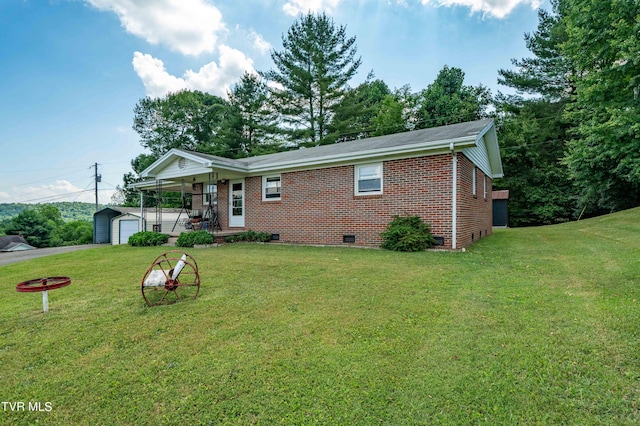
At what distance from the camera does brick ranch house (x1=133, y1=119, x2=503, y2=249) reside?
8.38 m

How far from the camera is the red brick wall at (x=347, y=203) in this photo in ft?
27.8

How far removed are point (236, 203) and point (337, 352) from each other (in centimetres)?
1098

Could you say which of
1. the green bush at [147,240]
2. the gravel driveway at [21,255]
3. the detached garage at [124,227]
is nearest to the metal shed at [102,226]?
the detached garage at [124,227]

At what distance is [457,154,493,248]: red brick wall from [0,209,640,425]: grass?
3.55 m

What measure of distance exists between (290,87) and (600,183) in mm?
21900

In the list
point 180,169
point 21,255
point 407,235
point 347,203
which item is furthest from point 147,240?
point 407,235

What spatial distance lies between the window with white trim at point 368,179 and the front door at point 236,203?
5.25 meters

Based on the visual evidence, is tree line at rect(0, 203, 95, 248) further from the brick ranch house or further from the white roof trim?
the brick ranch house

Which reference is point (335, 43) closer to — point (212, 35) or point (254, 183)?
point (212, 35)

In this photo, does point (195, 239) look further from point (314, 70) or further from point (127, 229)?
point (314, 70)

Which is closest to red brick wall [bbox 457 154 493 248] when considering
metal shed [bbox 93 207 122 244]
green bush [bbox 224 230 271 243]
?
green bush [bbox 224 230 271 243]

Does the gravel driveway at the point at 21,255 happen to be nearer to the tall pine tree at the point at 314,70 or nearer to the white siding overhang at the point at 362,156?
the white siding overhang at the point at 362,156

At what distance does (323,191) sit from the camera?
10.4 meters

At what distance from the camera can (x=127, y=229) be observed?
22.1 meters
